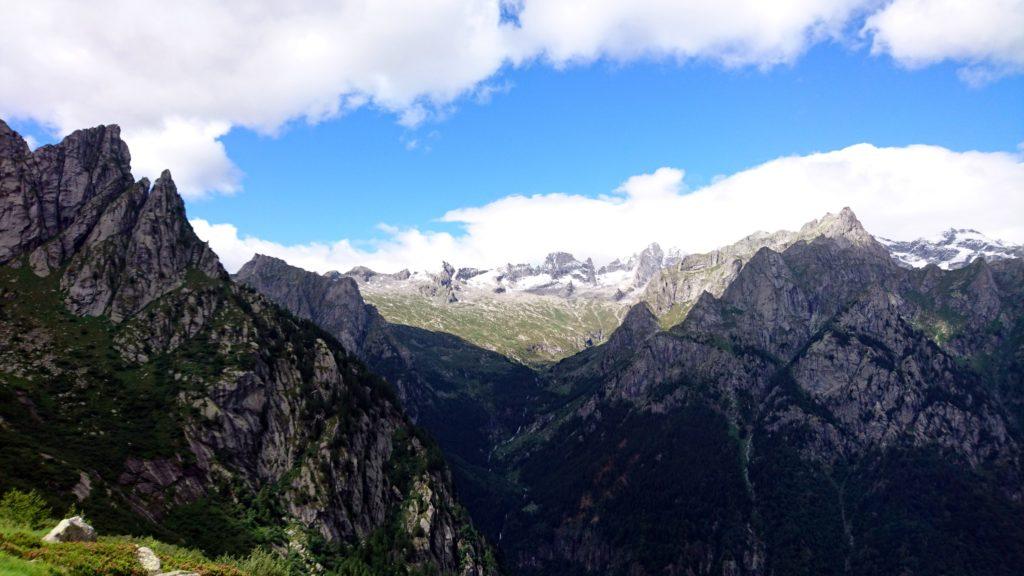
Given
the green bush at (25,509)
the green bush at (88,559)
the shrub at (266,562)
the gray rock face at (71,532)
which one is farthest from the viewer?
the shrub at (266,562)

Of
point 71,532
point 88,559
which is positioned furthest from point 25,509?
point 88,559

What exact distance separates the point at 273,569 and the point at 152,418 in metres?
71.7

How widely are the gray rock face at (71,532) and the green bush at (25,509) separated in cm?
3328

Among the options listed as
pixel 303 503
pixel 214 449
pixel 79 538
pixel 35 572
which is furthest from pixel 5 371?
pixel 35 572

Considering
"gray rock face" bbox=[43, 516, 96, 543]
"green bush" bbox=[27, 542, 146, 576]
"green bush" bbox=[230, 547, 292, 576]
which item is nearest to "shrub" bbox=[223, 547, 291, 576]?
"green bush" bbox=[230, 547, 292, 576]

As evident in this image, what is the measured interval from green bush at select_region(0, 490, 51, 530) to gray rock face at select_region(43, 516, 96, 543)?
33.3 metres

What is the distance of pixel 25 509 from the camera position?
104438 mm

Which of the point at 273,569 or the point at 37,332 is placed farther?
the point at 37,332

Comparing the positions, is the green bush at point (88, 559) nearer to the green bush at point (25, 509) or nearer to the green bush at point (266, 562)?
the green bush at point (25, 509)

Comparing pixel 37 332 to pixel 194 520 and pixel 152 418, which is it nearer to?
pixel 152 418

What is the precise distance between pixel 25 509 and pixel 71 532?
2171 inches

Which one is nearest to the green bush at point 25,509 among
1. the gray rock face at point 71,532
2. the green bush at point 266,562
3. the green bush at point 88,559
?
the gray rock face at point 71,532

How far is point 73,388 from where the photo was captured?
181 meters

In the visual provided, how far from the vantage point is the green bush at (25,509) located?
9381cm
